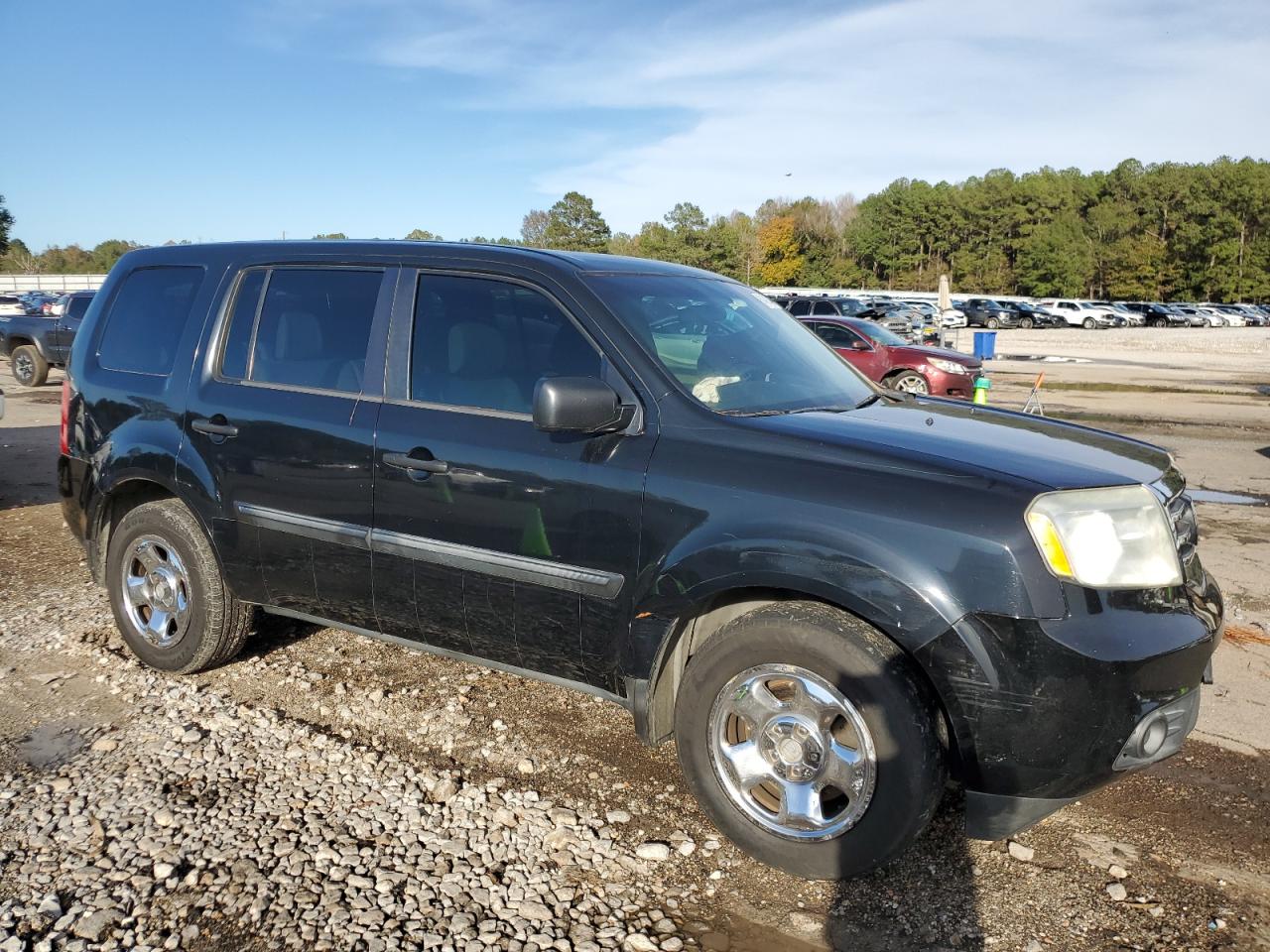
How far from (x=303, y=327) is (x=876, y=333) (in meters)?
14.8

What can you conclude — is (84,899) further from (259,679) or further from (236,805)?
(259,679)

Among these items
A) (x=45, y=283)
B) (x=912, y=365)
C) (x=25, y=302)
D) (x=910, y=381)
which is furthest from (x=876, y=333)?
(x=45, y=283)

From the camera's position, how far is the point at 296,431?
403 centimetres

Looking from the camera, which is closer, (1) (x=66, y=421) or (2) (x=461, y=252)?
(2) (x=461, y=252)

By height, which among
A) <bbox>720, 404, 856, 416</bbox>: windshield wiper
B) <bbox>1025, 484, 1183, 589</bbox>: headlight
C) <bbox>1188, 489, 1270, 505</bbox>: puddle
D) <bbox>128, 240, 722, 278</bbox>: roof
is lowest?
<bbox>1188, 489, 1270, 505</bbox>: puddle

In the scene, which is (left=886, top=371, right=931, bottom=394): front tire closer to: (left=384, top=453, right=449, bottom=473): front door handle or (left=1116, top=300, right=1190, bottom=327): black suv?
(left=384, top=453, right=449, bottom=473): front door handle

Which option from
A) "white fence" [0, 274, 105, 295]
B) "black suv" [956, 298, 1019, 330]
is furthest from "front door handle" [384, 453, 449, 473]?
"white fence" [0, 274, 105, 295]

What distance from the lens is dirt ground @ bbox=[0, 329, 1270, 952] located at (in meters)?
2.89

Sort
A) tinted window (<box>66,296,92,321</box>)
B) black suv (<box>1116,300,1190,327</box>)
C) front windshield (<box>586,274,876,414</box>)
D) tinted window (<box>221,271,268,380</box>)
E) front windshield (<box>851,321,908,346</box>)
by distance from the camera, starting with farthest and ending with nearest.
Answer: black suv (<box>1116,300,1190,327</box>)
tinted window (<box>66,296,92,321</box>)
front windshield (<box>851,321,908,346</box>)
tinted window (<box>221,271,268,380</box>)
front windshield (<box>586,274,876,414</box>)

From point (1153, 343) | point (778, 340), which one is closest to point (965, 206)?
point (1153, 343)

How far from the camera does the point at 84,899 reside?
2.92 metres

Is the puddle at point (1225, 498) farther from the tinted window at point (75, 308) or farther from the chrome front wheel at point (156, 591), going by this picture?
the tinted window at point (75, 308)

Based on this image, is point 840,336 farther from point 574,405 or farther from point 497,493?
point 574,405

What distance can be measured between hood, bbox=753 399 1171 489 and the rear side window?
1.70 m
